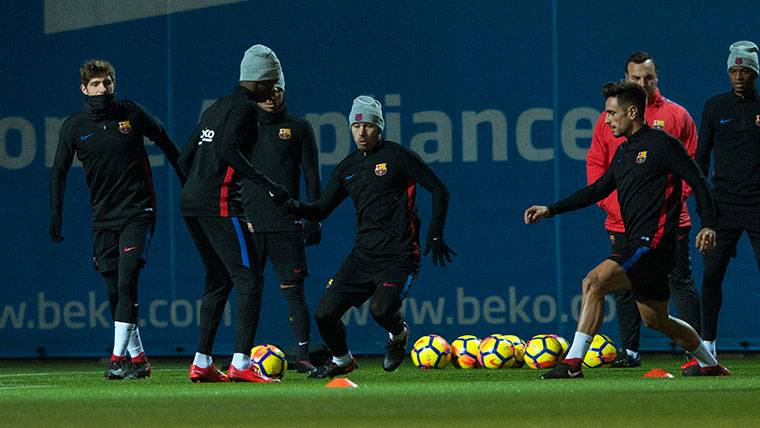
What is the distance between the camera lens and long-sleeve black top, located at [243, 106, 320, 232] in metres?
10.9

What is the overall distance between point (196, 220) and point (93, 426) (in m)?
3.28

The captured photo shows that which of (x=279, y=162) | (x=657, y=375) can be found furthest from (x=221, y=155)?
(x=657, y=375)

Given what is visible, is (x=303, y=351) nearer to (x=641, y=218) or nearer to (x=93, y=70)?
(x=93, y=70)

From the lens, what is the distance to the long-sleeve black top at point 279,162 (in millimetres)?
10930

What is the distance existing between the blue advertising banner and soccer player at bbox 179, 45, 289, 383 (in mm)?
4060

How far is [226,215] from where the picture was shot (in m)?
9.45

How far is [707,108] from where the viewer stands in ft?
36.0

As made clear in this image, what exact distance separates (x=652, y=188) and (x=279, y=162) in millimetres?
2813

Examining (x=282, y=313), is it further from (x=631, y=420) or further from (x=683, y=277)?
(x=631, y=420)

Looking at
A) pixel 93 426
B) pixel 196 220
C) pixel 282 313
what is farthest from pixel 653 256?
pixel 282 313

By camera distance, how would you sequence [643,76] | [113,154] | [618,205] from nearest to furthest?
[113,154] < [643,76] < [618,205]

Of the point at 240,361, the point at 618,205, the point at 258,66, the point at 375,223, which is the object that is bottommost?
the point at 240,361

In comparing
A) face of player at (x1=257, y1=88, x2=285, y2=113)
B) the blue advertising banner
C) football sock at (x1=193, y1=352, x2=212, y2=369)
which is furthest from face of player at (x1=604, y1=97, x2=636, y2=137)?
the blue advertising banner

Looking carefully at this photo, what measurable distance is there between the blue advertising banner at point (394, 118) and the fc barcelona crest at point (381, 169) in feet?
10.2
